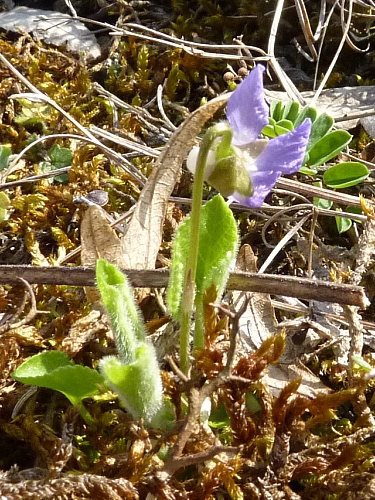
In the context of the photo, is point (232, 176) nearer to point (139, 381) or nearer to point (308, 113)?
point (139, 381)

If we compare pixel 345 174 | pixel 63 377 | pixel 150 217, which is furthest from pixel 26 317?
pixel 345 174

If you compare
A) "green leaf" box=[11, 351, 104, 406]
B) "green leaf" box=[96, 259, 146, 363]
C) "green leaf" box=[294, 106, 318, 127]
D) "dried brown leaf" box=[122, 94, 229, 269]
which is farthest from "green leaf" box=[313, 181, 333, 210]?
"green leaf" box=[11, 351, 104, 406]

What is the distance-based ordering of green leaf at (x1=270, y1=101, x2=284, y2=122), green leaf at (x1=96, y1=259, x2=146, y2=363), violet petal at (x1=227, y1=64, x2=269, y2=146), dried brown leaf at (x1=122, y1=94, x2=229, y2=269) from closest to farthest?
violet petal at (x1=227, y1=64, x2=269, y2=146) → green leaf at (x1=96, y1=259, x2=146, y2=363) → dried brown leaf at (x1=122, y1=94, x2=229, y2=269) → green leaf at (x1=270, y1=101, x2=284, y2=122)

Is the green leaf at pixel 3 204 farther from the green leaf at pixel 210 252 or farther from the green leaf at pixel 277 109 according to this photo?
the green leaf at pixel 277 109

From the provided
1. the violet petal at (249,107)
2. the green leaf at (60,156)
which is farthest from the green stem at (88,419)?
the green leaf at (60,156)

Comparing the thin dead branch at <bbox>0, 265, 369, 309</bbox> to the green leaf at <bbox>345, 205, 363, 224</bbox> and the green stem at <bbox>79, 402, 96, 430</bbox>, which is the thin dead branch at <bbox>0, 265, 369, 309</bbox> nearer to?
the green stem at <bbox>79, 402, 96, 430</bbox>

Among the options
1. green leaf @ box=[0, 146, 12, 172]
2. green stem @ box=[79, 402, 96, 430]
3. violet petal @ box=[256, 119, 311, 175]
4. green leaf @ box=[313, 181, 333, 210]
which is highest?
violet petal @ box=[256, 119, 311, 175]

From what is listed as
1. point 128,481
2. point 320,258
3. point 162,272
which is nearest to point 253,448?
point 128,481
